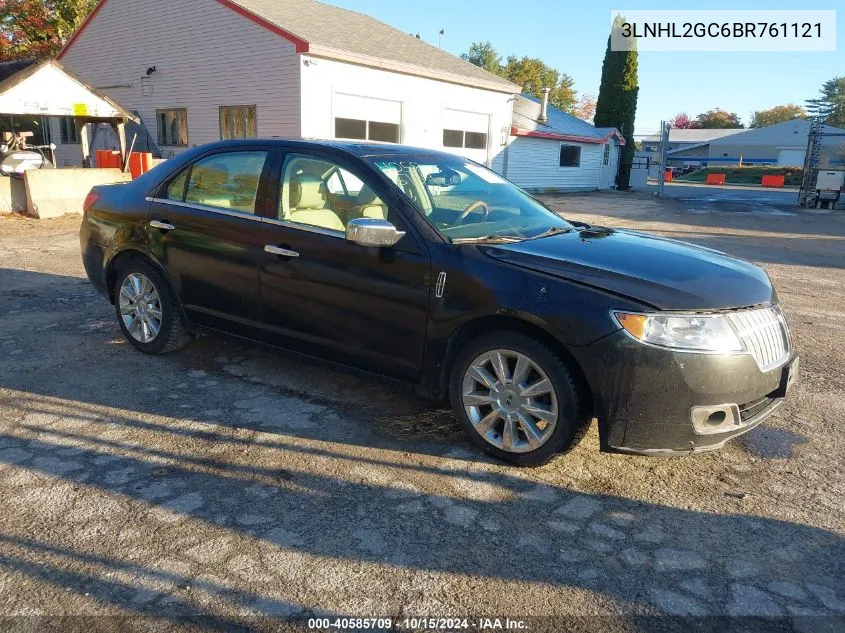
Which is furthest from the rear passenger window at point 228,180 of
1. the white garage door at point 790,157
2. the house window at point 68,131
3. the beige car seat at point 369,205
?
the white garage door at point 790,157

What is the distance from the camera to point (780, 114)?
104 meters

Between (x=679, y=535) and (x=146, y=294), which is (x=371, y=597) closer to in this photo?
(x=679, y=535)

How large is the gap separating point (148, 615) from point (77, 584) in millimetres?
375

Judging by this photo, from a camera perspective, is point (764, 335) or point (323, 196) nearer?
point (764, 335)

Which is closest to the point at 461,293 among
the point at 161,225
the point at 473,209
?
the point at 473,209

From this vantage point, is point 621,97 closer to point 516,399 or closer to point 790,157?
point 516,399

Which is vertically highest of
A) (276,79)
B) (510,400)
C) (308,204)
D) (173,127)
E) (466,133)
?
(276,79)

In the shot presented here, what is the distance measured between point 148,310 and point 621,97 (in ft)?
113

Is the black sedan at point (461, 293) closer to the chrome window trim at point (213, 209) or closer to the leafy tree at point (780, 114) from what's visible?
the chrome window trim at point (213, 209)

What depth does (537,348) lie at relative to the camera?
3.34 metres

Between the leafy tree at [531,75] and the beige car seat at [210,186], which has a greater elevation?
the leafy tree at [531,75]

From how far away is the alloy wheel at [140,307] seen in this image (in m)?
5.06

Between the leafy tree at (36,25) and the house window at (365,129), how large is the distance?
18899 millimetres

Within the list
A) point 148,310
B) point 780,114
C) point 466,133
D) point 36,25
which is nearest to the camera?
point 148,310
